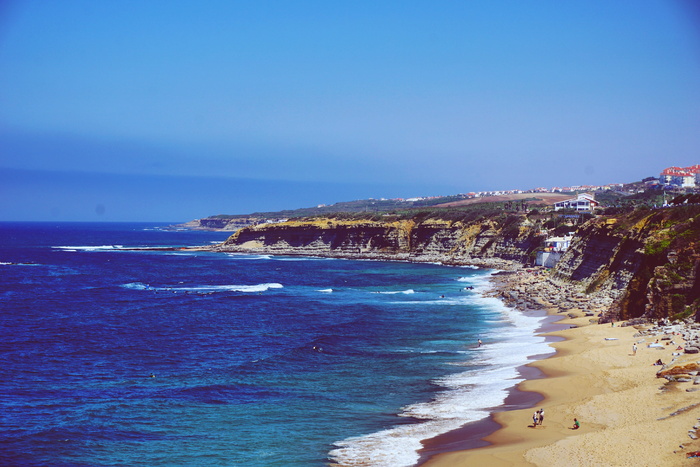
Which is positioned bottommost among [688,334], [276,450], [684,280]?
[276,450]

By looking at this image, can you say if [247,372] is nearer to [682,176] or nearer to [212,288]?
[212,288]

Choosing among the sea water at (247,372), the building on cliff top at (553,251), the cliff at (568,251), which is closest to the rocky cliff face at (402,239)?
the cliff at (568,251)

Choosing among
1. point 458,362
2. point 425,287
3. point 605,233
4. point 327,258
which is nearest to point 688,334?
point 458,362

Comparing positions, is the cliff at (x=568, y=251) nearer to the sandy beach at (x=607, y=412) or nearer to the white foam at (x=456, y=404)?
the sandy beach at (x=607, y=412)

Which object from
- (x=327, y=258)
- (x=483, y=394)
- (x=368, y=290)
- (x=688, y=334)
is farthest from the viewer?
(x=327, y=258)

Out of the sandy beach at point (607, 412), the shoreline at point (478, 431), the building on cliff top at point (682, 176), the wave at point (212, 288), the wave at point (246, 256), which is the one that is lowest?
the shoreline at point (478, 431)

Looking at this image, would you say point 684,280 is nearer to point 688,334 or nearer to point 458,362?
point 688,334
